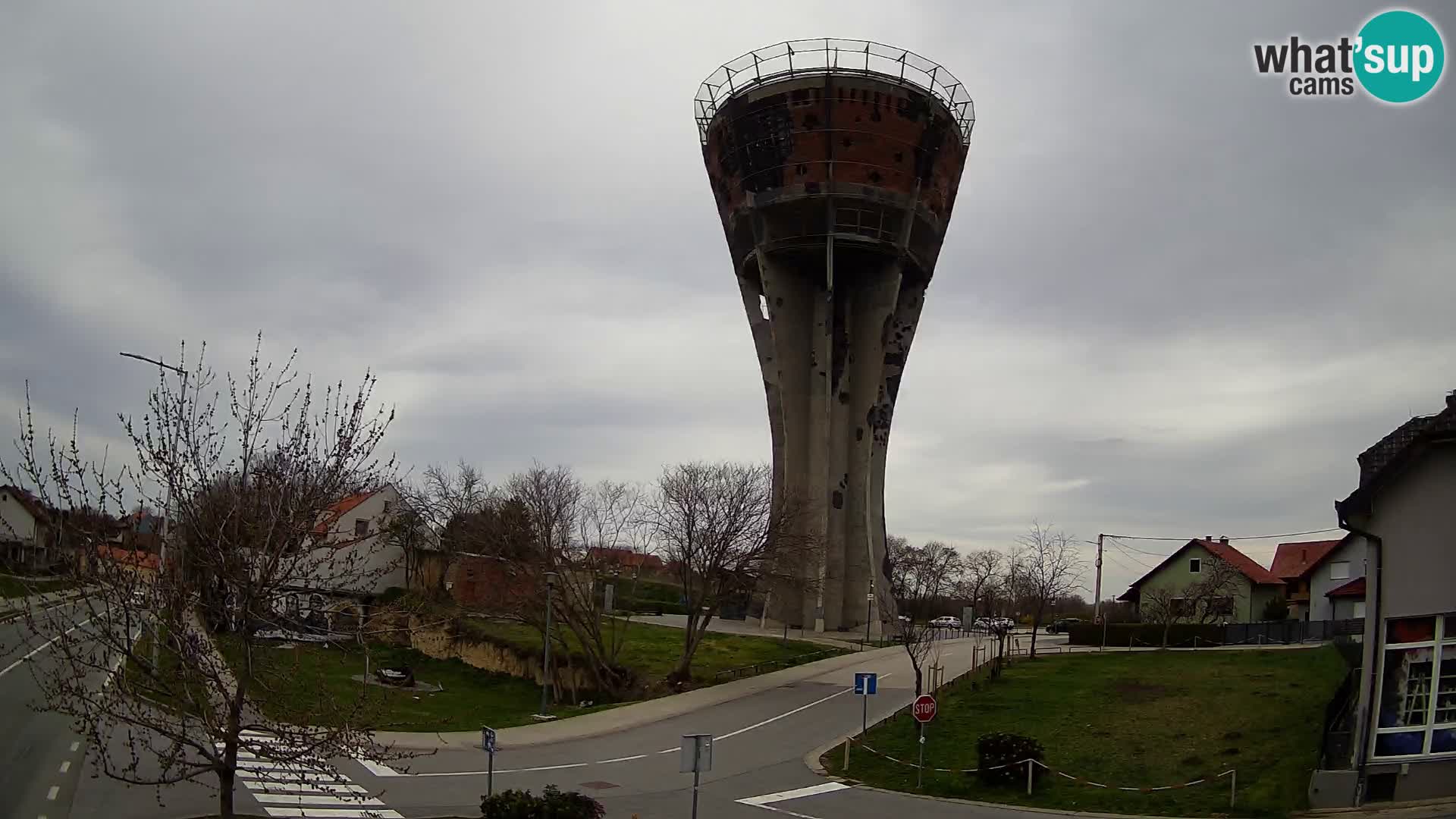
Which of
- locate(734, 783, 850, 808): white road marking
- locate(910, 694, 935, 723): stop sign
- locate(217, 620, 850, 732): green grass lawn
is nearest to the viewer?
locate(734, 783, 850, 808): white road marking

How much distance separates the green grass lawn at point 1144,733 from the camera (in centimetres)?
1934

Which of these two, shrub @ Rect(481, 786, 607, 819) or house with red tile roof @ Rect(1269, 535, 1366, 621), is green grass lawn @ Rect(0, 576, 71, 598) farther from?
house with red tile roof @ Rect(1269, 535, 1366, 621)

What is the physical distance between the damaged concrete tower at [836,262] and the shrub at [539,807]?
132 feet

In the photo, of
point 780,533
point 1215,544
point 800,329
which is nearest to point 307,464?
point 780,533

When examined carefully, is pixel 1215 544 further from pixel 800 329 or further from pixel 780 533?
pixel 780 533

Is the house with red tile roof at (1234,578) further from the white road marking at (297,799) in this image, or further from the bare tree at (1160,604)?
the white road marking at (297,799)

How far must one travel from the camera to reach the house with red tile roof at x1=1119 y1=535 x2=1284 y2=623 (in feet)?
215

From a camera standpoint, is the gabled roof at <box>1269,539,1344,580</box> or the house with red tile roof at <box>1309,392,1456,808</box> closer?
the house with red tile roof at <box>1309,392,1456,808</box>

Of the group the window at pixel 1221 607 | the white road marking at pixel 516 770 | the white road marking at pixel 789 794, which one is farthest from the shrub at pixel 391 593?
the window at pixel 1221 607

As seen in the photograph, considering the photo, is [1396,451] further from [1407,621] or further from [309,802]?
[309,802]

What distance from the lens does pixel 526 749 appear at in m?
25.6

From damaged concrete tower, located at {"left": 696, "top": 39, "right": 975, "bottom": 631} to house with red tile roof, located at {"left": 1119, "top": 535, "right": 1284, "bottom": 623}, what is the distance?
76.9 ft

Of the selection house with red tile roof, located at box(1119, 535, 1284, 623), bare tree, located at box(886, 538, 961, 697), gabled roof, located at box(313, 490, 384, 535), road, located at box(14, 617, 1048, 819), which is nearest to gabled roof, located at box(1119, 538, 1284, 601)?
house with red tile roof, located at box(1119, 535, 1284, 623)

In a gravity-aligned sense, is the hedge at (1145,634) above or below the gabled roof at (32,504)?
below
